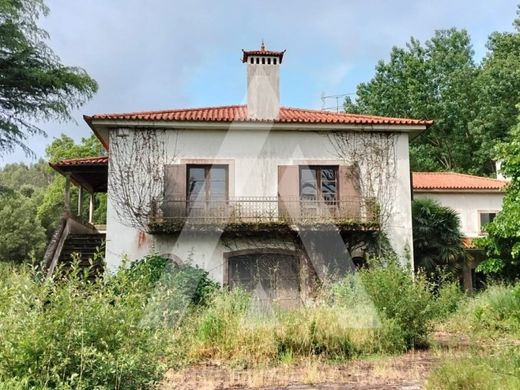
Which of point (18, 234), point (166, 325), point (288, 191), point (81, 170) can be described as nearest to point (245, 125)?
point (288, 191)

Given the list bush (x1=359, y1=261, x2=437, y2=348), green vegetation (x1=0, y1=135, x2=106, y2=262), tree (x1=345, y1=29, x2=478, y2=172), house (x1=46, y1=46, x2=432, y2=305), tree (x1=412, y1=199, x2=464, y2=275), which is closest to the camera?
bush (x1=359, y1=261, x2=437, y2=348)

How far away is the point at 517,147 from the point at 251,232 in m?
8.58

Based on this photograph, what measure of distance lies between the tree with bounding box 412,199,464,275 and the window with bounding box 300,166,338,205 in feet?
17.9

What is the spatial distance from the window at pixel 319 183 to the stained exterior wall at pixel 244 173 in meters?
0.29

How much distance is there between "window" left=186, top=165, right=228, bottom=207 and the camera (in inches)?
679

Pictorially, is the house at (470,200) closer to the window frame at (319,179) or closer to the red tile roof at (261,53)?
the window frame at (319,179)

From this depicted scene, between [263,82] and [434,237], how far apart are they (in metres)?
9.42

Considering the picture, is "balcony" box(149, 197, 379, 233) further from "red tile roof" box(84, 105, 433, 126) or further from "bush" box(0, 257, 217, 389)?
"bush" box(0, 257, 217, 389)

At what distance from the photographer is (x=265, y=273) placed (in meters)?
17.3

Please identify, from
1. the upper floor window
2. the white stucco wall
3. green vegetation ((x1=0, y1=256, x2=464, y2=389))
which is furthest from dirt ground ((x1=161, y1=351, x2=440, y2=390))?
the white stucco wall

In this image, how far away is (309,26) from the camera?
12820mm

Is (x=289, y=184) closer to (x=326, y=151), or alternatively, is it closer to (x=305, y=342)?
(x=326, y=151)

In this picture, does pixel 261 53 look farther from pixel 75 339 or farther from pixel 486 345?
pixel 75 339

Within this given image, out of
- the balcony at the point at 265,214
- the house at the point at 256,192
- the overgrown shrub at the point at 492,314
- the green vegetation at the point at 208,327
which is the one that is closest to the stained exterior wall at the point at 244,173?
the house at the point at 256,192
